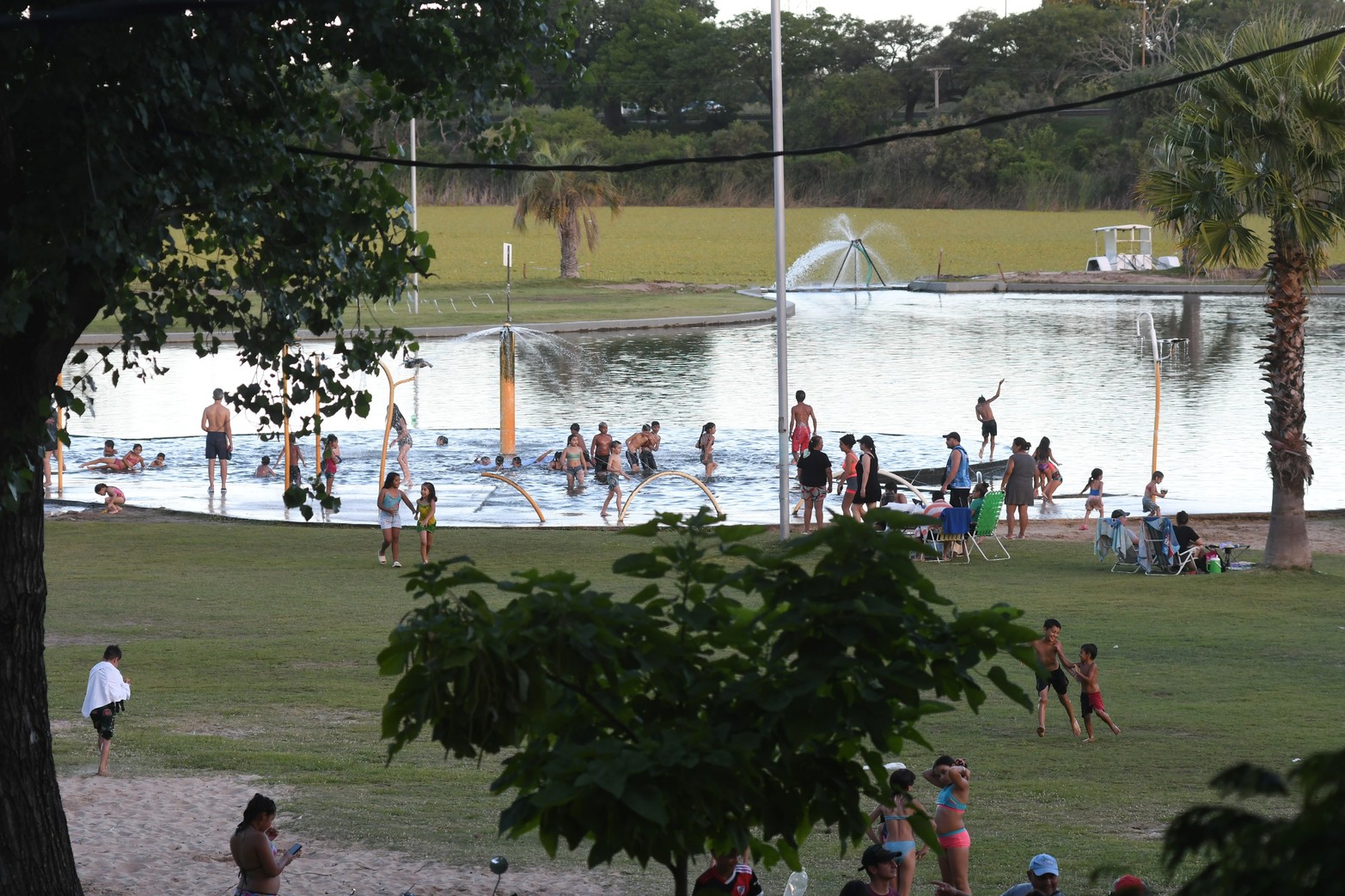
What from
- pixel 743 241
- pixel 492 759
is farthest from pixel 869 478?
pixel 743 241

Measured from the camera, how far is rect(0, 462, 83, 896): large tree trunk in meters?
7.70

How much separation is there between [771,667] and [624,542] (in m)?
14.9

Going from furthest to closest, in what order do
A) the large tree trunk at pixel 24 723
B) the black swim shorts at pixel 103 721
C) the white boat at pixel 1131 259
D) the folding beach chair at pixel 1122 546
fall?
1. the white boat at pixel 1131 259
2. the folding beach chair at pixel 1122 546
3. the black swim shorts at pixel 103 721
4. the large tree trunk at pixel 24 723

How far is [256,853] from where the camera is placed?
7.84 m

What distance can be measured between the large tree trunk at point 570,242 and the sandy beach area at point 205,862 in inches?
2208

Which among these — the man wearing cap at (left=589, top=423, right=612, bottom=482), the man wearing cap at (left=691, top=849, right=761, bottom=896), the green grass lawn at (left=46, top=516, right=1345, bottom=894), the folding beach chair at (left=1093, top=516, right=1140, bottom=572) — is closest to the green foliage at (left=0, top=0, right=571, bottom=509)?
the man wearing cap at (left=691, top=849, right=761, bottom=896)

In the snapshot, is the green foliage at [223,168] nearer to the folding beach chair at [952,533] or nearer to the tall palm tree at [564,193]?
the folding beach chair at [952,533]

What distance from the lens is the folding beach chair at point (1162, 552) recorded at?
64.4 feet

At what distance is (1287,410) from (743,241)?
74569 millimetres

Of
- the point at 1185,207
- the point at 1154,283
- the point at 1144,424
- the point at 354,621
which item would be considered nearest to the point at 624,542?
the point at 354,621

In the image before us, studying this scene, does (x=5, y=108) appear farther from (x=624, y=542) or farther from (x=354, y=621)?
(x=624, y=542)

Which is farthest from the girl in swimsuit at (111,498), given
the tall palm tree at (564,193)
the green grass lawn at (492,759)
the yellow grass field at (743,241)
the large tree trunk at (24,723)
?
the yellow grass field at (743,241)

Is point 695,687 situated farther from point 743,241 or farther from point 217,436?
point 743,241

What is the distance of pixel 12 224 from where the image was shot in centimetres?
700
